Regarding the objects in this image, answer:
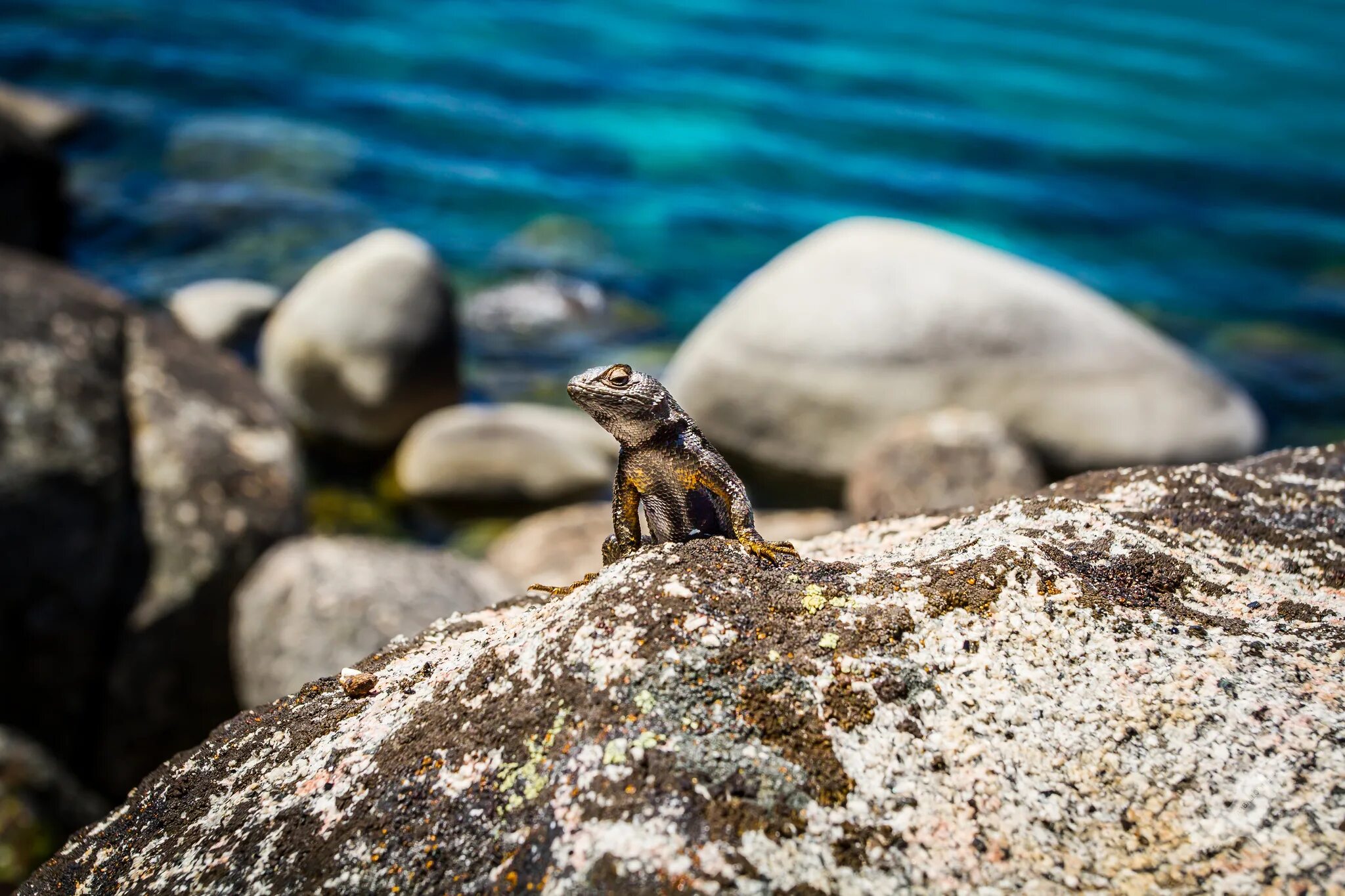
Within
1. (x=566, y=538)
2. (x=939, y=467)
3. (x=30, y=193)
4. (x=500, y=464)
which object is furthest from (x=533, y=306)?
(x=939, y=467)

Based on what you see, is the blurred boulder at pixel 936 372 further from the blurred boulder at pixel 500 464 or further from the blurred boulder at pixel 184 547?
the blurred boulder at pixel 184 547

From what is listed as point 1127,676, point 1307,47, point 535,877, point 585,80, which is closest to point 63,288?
point 535,877

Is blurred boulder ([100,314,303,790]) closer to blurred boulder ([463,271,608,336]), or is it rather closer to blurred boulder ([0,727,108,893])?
blurred boulder ([0,727,108,893])

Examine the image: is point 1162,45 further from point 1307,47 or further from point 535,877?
point 535,877

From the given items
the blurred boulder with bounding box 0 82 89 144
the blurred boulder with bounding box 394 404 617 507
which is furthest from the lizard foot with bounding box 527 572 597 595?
the blurred boulder with bounding box 0 82 89 144

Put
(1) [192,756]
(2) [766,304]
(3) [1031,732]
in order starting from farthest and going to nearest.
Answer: (2) [766,304] → (1) [192,756] → (3) [1031,732]

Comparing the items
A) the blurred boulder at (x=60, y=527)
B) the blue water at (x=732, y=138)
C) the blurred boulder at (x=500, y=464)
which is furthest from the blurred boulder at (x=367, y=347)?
the blurred boulder at (x=60, y=527)

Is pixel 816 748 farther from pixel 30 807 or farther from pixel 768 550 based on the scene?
pixel 30 807
